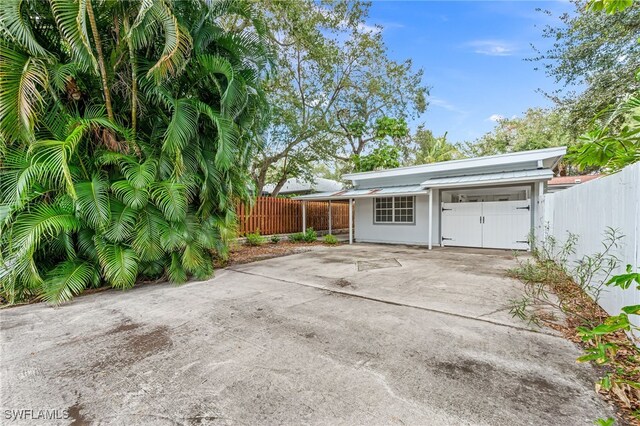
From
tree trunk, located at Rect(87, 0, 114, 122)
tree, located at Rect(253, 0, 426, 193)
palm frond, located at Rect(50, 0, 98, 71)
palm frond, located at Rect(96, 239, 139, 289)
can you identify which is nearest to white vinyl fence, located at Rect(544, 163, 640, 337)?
palm frond, located at Rect(96, 239, 139, 289)

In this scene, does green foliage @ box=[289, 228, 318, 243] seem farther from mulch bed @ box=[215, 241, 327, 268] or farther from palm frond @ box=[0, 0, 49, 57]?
palm frond @ box=[0, 0, 49, 57]

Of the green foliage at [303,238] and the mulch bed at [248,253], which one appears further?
the green foliage at [303,238]

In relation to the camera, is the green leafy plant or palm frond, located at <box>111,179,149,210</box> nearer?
palm frond, located at <box>111,179,149,210</box>

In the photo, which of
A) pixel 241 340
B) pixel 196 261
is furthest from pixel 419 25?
pixel 241 340

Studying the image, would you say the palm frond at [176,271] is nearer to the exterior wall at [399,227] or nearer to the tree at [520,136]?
the exterior wall at [399,227]

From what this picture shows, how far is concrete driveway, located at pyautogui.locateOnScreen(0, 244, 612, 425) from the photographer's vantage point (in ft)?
6.19

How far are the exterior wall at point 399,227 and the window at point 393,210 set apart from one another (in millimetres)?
207

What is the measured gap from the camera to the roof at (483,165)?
Answer: 8570 mm

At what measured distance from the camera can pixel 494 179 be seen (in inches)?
332

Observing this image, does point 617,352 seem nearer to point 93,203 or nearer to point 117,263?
point 117,263

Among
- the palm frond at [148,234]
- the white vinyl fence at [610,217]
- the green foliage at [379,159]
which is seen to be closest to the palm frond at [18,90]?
the palm frond at [148,234]

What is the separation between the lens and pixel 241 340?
293 cm

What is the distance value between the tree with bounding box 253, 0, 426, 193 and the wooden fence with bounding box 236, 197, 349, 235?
7.06ft

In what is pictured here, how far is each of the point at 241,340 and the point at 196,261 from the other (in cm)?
294
